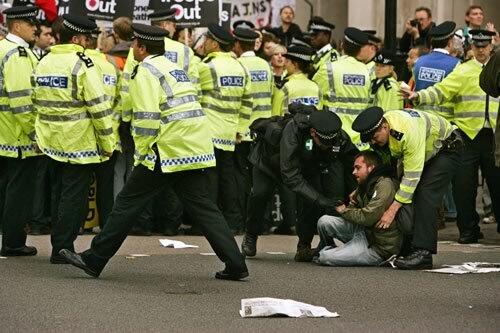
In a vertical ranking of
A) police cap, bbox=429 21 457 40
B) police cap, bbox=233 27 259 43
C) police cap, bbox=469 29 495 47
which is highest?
police cap, bbox=469 29 495 47

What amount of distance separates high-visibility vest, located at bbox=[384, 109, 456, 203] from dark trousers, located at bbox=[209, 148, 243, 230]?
3804 mm

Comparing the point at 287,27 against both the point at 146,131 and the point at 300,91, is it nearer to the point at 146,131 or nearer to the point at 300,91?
the point at 300,91

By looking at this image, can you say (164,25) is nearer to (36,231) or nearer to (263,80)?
(263,80)

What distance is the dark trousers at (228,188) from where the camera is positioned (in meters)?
16.6

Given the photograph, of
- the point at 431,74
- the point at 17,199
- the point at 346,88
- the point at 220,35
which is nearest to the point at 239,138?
the point at 220,35

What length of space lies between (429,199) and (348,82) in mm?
3309

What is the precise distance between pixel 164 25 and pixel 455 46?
127 inches

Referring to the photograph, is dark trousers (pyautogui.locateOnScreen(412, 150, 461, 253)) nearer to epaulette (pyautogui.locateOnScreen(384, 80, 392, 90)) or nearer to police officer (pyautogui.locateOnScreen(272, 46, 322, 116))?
police officer (pyautogui.locateOnScreen(272, 46, 322, 116))

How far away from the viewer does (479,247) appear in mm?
15297

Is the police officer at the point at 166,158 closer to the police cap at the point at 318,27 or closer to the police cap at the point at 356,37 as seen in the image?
the police cap at the point at 356,37

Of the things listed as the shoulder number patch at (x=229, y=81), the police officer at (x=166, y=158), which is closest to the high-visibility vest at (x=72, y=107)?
the police officer at (x=166, y=158)

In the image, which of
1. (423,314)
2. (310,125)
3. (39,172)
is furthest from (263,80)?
(423,314)

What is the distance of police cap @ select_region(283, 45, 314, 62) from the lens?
1595 cm

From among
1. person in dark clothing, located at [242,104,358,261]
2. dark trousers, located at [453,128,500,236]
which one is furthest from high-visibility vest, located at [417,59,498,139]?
person in dark clothing, located at [242,104,358,261]
